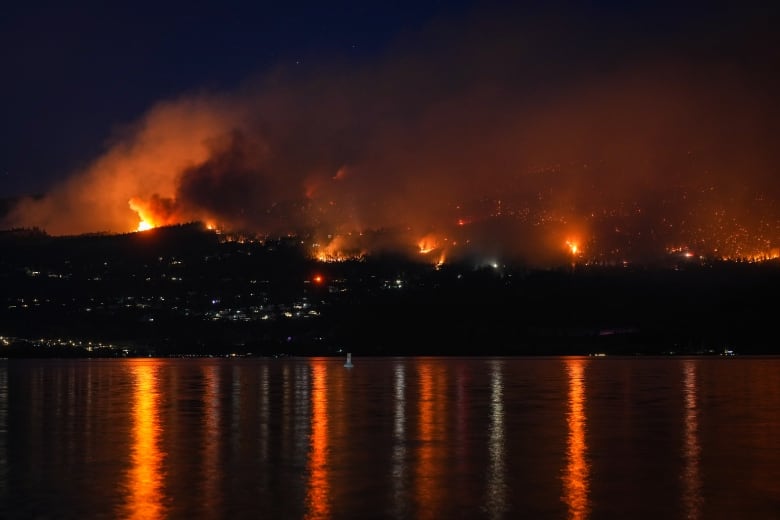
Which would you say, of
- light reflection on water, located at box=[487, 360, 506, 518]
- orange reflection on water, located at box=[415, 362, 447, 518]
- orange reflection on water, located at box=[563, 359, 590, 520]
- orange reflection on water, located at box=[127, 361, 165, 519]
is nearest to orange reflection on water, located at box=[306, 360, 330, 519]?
orange reflection on water, located at box=[415, 362, 447, 518]

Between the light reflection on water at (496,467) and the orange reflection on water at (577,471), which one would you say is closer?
the orange reflection on water at (577,471)

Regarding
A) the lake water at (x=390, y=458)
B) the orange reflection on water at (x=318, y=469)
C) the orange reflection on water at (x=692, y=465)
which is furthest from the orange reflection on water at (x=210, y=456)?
the orange reflection on water at (x=692, y=465)

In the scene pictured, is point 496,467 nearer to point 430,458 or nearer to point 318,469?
point 430,458

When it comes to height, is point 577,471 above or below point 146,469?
below

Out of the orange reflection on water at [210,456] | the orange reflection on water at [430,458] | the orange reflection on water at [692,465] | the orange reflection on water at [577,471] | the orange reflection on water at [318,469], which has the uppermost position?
the orange reflection on water at [210,456]

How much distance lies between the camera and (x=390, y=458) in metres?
33.1

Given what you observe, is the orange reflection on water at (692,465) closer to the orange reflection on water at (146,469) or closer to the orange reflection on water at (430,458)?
the orange reflection on water at (430,458)

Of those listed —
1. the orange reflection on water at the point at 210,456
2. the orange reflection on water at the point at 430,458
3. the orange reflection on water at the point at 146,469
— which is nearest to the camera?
the orange reflection on water at the point at 146,469

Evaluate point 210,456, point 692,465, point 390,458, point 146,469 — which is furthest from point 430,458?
point 146,469

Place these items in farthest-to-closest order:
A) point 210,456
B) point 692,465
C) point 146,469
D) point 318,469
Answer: point 210,456 → point 692,465 → point 318,469 → point 146,469

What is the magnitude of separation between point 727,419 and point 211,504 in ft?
99.0

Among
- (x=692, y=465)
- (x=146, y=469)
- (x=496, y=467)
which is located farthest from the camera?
(x=692, y=465)

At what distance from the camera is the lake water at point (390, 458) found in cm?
2419

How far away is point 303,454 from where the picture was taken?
3381cm
